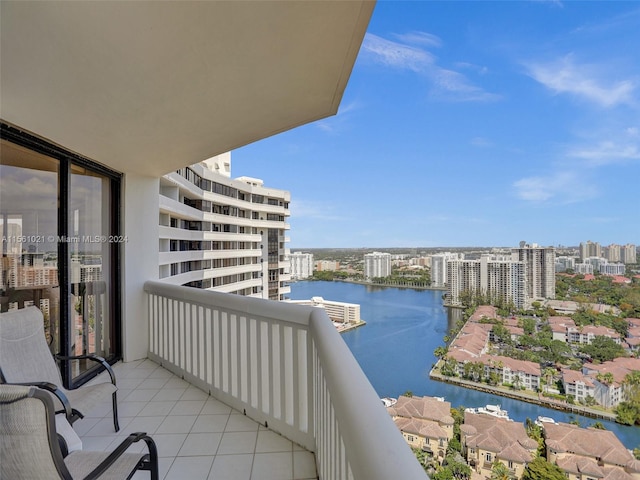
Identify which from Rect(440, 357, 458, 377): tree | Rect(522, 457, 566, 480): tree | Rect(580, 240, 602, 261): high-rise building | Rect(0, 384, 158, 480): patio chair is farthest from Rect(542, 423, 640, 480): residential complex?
Rect(580, 240, 602, 261): high-rise building

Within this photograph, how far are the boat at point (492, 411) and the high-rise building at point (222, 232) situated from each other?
10897 mm

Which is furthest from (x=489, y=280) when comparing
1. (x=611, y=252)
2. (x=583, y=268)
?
(x=611, y=252)

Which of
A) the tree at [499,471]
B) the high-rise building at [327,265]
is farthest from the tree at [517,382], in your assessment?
the high-rise building at [327,265]

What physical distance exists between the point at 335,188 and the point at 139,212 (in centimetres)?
1950

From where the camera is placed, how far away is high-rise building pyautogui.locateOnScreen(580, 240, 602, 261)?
12.8ft

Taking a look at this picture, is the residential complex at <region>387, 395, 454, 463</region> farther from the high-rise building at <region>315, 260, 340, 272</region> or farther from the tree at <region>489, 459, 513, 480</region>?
the high-rise building at <region>315, 260, 340, 272</region>

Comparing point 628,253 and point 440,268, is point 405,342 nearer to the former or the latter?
point 440,268

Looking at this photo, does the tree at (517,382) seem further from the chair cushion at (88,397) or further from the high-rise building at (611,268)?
the chair cushion at (88,397)

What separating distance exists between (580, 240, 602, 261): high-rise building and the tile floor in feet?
13.2

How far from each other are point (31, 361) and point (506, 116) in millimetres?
9722

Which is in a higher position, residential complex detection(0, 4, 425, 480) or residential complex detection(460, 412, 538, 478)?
residential complex detection(0, 4, 425, 480)

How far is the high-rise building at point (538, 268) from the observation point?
3.84 metres

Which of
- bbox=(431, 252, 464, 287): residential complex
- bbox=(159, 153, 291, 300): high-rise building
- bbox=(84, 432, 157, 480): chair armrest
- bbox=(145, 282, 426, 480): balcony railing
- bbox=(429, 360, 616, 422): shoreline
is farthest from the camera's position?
bbox=(159, 153, 291, 300): high-rise building

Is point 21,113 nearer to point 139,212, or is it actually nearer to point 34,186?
point 34,186
